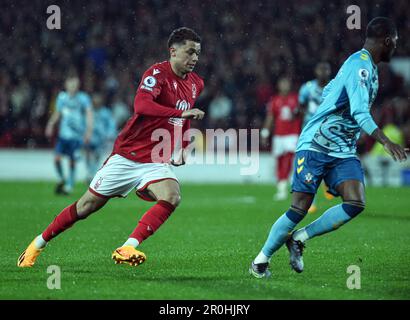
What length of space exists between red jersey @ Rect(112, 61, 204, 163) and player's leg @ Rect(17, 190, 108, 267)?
49 centimetres

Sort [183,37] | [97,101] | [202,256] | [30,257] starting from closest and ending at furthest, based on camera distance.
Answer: [183,37], [30,257], [202,256], [97,101]

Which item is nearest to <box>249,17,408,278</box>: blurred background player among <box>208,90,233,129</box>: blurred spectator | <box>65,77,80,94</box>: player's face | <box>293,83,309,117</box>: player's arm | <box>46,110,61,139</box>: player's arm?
<box>293,83,309,117</box>: player's arm

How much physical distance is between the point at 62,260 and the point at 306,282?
8.62 ft

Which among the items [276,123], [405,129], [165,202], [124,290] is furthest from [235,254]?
[405,129]

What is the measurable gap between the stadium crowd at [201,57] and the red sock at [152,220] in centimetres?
1543

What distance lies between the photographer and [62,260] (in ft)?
28.1

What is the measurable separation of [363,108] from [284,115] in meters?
10.1

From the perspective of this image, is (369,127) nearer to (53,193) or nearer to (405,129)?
(53,193)

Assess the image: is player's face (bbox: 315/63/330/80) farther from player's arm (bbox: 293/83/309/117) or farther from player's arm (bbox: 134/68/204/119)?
player's arm (bbox: 134/68/204/119)

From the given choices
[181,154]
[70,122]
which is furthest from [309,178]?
[70,122]

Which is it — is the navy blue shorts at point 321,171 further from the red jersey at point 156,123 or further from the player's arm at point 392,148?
the red jersey at point 156,123

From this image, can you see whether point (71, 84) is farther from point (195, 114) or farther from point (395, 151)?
point (395, 151)

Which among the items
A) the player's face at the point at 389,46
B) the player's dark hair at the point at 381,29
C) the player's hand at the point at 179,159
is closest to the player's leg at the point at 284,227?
the player's hand at the point at 179,159

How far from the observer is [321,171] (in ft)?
24.0
